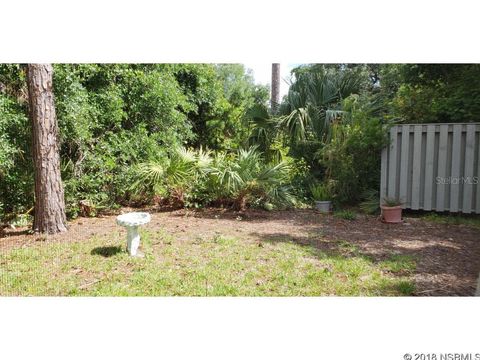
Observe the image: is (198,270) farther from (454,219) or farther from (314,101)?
(314,101)

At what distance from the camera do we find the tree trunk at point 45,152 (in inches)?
139

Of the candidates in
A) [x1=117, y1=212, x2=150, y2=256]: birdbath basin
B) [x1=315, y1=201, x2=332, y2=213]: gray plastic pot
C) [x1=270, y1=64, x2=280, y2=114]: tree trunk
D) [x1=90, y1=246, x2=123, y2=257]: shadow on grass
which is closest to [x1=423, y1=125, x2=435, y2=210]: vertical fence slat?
[x1=315, y1=201, x2=332, y2=213]: gray plastic pot

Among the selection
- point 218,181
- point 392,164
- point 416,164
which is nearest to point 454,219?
point 416,164

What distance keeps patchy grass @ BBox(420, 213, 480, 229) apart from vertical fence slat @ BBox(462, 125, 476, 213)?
0.38 ft

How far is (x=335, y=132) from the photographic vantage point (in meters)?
5.17

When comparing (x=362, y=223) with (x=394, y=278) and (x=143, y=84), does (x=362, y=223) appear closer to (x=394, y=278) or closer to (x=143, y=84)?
(x=394, y=278)

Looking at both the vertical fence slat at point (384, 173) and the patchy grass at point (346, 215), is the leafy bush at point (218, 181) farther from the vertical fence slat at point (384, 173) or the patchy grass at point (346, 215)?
the vertical fence slat at point (384, 173)

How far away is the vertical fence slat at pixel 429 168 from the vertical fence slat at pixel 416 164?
8cm

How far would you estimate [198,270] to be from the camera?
2820 mm

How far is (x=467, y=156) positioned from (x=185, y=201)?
358cm

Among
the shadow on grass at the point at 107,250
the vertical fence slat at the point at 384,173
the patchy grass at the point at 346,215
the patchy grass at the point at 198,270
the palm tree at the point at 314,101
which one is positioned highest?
the palm tree at the point at 314,101

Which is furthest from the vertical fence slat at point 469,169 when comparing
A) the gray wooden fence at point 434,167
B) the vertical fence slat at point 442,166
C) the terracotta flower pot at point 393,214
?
the terracotta flower pot at point 393,214

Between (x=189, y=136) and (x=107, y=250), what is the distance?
331 cm
